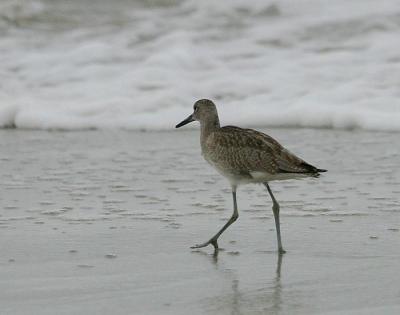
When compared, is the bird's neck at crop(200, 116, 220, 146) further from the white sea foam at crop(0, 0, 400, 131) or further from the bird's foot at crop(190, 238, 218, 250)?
the white sea foam at crop(0, 0, 400, 131)

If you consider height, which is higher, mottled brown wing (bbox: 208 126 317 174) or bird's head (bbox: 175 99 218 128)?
bird's head (bbox: 175 99 218 128)

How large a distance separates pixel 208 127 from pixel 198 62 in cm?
578

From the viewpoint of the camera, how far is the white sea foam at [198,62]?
1071 cm

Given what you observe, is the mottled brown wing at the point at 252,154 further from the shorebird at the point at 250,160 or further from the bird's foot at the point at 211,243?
the bird's foot at the point at 211,243

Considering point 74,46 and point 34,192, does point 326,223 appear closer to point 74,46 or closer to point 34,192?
point 34,192

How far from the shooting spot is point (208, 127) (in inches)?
266

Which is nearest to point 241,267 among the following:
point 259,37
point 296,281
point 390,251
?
point 296,281

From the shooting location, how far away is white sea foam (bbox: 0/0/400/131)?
10711 millimetres

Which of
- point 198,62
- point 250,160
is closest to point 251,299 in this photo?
point 250,160

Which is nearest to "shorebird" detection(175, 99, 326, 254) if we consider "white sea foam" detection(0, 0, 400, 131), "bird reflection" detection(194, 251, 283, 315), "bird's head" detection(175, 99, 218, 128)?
"bird's head" detection(175, 99, 218, 128)

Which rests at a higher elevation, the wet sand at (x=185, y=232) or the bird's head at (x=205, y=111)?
the bird's head at (x=205, y=111)

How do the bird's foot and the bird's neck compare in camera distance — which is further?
the bird's neck

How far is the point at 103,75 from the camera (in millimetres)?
12281

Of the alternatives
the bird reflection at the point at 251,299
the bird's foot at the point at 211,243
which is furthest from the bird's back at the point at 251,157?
the bird reflection at the point at 251,299
